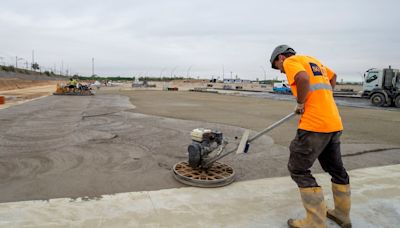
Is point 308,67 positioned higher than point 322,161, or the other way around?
point 308,67

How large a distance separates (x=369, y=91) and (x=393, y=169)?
64.8 ft

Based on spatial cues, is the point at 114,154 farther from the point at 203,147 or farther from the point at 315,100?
the point at 315,100

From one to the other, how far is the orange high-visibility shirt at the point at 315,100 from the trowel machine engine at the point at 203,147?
1622 millimetres

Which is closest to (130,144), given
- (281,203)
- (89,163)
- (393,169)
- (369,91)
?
(89,163)

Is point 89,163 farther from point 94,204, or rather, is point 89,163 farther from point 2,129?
point 2,129

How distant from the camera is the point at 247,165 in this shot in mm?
5078

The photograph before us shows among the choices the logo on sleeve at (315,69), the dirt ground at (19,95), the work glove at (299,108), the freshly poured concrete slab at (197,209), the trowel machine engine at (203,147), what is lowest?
the freshly poured concrete slab at (197,209)

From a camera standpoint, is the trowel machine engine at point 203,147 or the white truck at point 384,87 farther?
the white truck at point 384,87

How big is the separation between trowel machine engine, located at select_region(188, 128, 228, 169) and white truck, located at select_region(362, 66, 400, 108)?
799 inches

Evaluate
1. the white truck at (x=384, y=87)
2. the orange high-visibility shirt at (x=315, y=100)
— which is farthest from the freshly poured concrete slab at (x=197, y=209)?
the white truck at (x=384, y=87)

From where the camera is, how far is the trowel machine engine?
4.24m

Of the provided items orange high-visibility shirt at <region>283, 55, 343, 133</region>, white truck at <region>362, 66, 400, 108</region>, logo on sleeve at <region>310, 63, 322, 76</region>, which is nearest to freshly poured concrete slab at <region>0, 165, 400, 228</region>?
orange high-visibility shirt at <region>283, 55, 343, 133</region>

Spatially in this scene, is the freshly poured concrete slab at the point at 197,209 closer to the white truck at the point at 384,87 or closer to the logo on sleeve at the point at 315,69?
the logo on sleeve at the point at 315,69

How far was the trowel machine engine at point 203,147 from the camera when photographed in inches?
167
